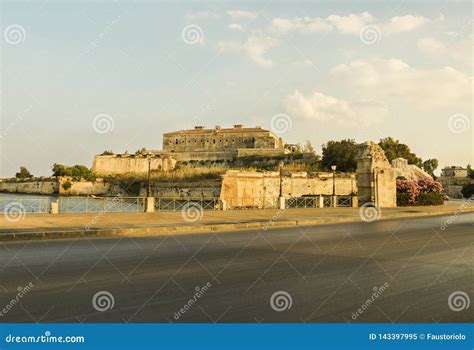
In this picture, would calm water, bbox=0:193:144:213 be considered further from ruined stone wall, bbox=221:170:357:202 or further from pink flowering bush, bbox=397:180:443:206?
pink flowering bush, bbox=397:180:443:206

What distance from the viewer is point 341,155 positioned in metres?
72.5

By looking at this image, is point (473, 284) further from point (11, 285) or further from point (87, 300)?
point (11, 285)

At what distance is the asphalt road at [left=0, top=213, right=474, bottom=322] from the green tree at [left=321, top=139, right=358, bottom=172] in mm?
61002

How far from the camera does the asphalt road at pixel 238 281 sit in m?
4.78

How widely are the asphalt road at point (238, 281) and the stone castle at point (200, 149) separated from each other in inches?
3227

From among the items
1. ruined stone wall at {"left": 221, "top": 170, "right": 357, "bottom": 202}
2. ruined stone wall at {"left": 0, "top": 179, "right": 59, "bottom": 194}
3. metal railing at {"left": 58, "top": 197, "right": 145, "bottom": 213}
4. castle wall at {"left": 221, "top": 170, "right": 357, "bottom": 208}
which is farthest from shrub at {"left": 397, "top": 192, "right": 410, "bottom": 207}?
ruined stone wall at {"left": 0, "top": 179, "right": 59, "bottom": 194}

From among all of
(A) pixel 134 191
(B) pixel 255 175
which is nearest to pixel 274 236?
(B) pixel 255 175

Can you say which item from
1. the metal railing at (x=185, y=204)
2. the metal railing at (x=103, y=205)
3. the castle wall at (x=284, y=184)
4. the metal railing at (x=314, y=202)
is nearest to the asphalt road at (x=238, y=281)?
the metal railing at (x=103, y=205)

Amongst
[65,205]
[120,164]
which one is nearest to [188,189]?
[65,205]

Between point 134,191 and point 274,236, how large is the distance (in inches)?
2759

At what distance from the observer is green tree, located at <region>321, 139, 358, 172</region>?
71125 mm

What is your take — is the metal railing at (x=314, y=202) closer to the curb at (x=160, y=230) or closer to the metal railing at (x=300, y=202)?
the metal railing at (x=300, y=202)

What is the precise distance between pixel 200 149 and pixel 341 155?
44.9m

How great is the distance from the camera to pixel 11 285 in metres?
6.14
